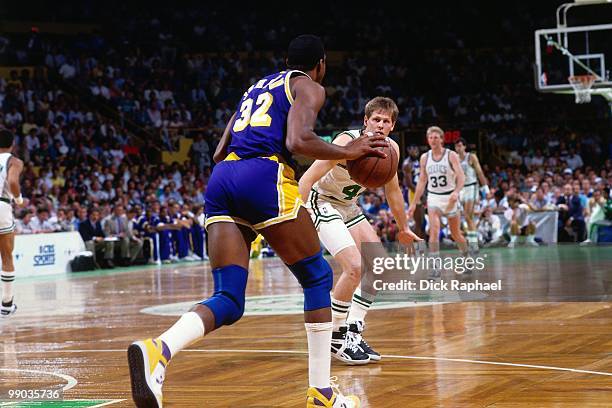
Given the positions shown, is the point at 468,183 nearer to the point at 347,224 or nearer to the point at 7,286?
the point at 7,286

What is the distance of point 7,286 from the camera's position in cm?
1157

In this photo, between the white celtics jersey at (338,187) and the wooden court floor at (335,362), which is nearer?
the wooden court floor at (335,362)

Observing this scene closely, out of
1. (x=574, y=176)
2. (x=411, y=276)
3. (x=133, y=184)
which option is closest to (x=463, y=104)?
(x=574, y=176)

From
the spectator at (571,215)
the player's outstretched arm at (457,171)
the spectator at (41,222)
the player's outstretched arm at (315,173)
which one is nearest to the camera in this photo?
the player's outstretched arm at (315,173)

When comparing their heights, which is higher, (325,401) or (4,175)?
(4,175)

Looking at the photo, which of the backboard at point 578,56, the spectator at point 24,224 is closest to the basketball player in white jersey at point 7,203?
the spectator at point 24,224

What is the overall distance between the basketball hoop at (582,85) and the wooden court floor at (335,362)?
865cm

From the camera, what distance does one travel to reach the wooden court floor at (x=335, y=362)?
582cm

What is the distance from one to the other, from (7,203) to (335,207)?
5201 mm

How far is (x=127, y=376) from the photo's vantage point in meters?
6.81

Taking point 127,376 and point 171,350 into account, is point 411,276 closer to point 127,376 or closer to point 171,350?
point 127,376

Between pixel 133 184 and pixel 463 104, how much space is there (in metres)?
13.5

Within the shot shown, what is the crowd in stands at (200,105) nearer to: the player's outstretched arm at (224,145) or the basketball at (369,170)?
the player's outstretched arm at (224,145)

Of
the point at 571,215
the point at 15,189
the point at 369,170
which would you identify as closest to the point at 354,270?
the point at 369,170
